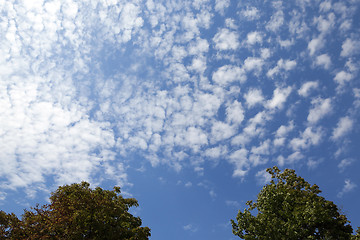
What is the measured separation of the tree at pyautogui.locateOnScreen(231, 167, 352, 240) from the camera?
25562mm

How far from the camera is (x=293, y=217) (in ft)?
86.1

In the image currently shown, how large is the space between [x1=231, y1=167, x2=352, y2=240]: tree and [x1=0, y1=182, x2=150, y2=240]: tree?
1289 centimetres

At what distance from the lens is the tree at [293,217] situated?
83.9 ft

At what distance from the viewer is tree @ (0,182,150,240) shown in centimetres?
2438

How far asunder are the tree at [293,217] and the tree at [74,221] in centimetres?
1289

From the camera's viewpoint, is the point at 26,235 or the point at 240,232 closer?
the point at 26,235

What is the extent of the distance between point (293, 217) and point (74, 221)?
22.3m

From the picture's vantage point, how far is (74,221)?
79.6 feet

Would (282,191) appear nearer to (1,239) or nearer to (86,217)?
(86,217)

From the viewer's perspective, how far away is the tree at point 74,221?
24.4 metres

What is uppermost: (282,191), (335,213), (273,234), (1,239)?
(282,191)

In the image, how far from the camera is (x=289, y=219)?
2622cm

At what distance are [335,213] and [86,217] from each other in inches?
1041

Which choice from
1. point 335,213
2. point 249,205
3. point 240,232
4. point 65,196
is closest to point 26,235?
point 65,196
